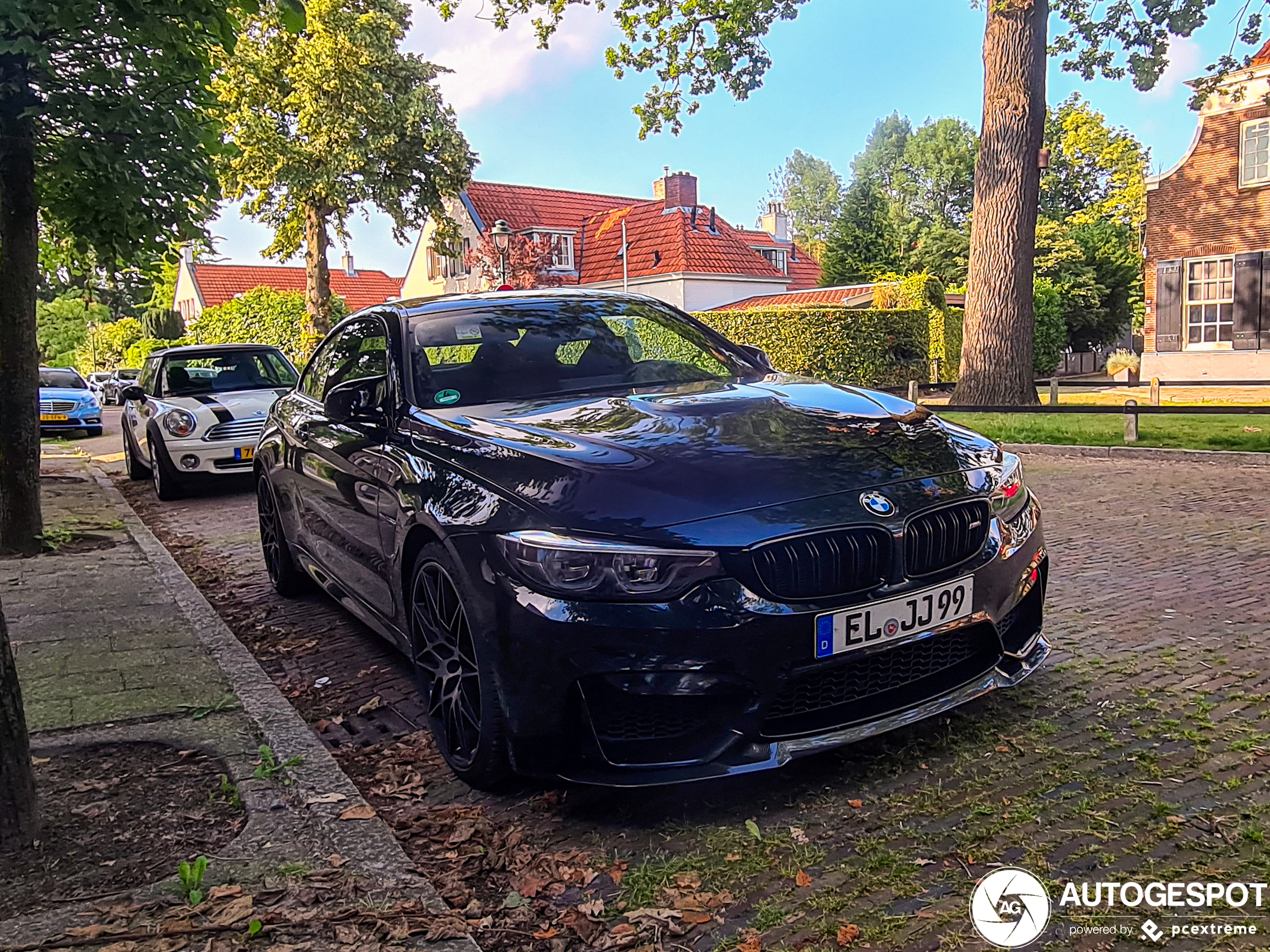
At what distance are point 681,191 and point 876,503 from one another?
133ft

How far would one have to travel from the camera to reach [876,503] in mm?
3131

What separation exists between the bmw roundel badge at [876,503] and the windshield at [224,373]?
1020 centimetres

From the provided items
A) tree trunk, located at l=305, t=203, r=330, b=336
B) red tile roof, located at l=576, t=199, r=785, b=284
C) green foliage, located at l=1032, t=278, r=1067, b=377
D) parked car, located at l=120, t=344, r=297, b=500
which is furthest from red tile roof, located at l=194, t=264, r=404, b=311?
parked car, located at l=120, t=344, r=297, b=500

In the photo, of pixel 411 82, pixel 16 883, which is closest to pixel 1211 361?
pixel 411 82

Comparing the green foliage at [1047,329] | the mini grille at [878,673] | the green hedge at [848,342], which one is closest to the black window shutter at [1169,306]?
the green hedge at [848,342]

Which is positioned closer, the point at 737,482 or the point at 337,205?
the point at 737,482

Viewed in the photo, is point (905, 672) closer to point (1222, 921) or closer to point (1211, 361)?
point (1222, 921)

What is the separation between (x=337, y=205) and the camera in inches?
1179

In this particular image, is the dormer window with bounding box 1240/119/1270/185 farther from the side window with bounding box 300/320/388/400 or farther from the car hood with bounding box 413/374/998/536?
the side window with bounding box 300/320/388/400

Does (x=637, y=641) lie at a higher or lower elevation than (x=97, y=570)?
higher

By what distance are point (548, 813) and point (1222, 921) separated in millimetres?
1887

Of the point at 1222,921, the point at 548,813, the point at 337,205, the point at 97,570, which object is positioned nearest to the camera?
the point at 1222,921

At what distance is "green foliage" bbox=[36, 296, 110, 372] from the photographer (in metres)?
59.8

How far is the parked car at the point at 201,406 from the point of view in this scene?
11328 millimetres
